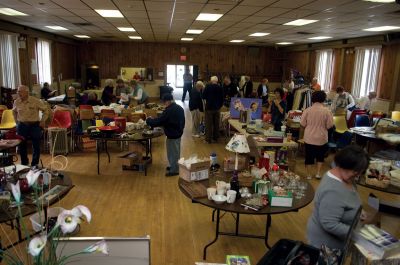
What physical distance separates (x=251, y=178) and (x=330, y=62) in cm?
1092

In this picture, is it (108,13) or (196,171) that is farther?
(108,13)

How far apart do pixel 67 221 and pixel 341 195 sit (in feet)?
5.53

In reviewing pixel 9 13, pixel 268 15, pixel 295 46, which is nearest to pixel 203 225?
pixel 268 15

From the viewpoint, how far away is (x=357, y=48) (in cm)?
1098

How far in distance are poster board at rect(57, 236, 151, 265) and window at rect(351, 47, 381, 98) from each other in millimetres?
10411

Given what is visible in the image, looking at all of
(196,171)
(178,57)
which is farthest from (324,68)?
(196,171)

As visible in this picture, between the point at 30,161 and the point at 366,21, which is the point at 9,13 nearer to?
the point at 30,161

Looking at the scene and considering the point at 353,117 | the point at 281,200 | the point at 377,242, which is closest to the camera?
the point at 377,242

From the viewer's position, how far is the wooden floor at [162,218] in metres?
3.60

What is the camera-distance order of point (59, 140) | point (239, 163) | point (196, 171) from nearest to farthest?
point (196, 171), point (239, 163), point (59, 140)

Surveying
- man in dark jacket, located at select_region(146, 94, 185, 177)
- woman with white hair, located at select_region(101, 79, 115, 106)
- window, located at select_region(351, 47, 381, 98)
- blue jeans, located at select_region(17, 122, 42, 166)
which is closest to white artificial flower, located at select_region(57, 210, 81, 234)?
man in dark jacket, located at select_region(146, 94, 185, 177)

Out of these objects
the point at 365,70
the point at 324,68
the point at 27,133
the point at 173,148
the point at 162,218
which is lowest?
the point at 162,218

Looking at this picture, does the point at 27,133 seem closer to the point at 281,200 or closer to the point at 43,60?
the point at 281,200

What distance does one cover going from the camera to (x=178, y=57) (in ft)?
54.8
